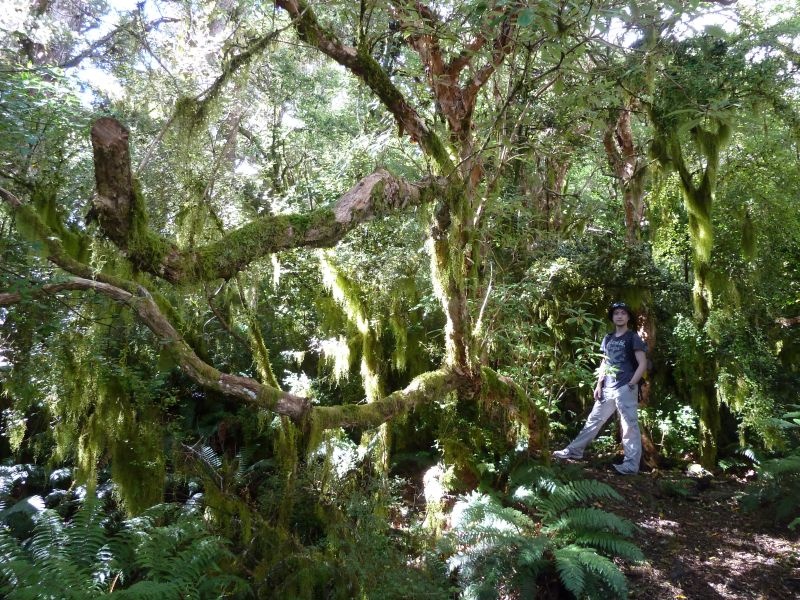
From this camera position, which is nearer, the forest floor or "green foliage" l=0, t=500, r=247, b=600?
"green foliage" l=0, t=500, r=247, b=600

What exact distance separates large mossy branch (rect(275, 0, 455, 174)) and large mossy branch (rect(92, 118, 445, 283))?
31 cm

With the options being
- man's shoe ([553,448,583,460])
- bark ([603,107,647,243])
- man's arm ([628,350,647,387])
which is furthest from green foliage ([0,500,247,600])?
bark ([603,107,647,243])

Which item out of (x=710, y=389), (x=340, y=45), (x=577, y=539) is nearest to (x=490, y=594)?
(x=577, y=539)

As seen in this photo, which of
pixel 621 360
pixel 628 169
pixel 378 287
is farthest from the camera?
pixel 628 169

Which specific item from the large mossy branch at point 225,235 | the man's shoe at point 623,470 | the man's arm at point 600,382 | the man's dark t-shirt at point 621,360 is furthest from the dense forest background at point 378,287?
the man's shoe at point 623,470

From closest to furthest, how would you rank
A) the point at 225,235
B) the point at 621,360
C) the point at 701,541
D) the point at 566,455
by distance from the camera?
the point at 225,235, the point at 701,541, the point at 621,360, the point at 566,455

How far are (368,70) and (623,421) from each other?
13.6 feet

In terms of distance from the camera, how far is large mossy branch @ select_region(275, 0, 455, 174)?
3828 millimetres

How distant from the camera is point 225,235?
3459mm

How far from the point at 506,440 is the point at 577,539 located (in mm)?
1657

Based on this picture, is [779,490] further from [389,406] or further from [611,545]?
[389,406]

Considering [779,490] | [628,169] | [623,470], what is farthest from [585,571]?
[628,169]

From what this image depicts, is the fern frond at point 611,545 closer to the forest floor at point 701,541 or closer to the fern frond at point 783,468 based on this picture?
the forest floor at point 701,541

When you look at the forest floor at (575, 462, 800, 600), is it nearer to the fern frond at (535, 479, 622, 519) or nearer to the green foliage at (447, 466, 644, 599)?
the green foliage at (447, 466, 644, 599)
